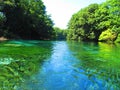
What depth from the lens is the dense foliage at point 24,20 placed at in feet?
171

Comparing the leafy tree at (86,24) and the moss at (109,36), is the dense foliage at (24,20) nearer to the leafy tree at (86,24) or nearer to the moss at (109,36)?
the leafy tree at (86,24)

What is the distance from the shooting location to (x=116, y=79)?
9.32 metres

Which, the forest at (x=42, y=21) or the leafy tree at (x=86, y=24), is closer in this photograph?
the forest at (x=42, y=21)

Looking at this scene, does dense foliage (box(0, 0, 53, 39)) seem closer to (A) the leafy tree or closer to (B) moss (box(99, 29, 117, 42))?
(A) the leafy tree

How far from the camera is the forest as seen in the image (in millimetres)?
42156

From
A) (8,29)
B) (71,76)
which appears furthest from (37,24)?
(71,76)

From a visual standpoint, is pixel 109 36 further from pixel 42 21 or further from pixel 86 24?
pixel 42 21

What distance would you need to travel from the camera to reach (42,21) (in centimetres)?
6569

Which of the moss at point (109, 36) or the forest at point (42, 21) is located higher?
the forest at point (42, 21)

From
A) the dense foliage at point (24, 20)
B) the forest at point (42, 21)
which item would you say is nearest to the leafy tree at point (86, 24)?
the forest at point (42, 21)

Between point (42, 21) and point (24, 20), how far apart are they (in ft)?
26.0

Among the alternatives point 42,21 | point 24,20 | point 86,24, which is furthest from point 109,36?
point 24,20

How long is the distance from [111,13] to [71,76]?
3279cm

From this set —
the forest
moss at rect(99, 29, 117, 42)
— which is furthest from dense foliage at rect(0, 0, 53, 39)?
moss at rect(99, 29, 117, 42)
